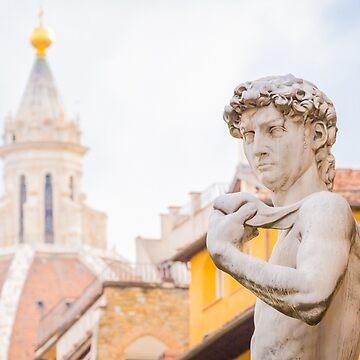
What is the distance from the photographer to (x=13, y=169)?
12162 centimetres

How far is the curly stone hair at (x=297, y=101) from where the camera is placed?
6.66 metres

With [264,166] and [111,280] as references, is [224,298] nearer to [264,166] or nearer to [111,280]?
[111,280]

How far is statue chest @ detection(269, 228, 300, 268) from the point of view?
657 cm

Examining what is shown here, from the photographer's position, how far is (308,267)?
20.7 ft

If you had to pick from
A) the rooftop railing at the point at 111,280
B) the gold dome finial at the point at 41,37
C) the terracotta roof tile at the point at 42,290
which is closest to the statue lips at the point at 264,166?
the rooftop railing at the point at 111,280

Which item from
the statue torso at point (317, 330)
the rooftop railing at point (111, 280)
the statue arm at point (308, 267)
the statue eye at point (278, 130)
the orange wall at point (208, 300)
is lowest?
the rooftop railing at point (111, 280)

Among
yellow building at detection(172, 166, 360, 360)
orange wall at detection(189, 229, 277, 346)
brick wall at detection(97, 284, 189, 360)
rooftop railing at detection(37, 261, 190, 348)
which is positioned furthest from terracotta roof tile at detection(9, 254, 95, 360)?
orange wall at detection(189, 229, 277, 346)

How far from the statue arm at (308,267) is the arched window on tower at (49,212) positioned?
116 meters

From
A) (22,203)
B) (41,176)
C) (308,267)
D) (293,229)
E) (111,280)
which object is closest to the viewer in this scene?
(308,267)

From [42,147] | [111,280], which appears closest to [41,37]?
[42,147]

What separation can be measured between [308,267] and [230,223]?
34 centimetres

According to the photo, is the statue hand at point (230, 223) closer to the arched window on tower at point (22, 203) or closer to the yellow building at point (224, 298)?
the yellow building at point (224, 298)

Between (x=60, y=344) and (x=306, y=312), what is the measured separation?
5400 cm

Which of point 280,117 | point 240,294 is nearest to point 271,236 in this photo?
point 240,294
